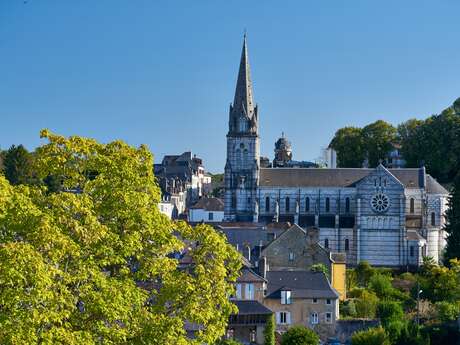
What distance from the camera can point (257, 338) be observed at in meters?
44.3

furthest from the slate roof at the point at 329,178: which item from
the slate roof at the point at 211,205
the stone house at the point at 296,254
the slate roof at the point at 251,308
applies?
the slate roof at the point at 251,308

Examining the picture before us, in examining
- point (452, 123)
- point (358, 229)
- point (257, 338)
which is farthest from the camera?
point (452, 123)

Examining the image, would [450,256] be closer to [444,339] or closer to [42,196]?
[444,339]

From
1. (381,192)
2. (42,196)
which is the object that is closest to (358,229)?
(381,192)

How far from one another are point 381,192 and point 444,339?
1465 inches

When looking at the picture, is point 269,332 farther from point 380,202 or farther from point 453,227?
point 380,202

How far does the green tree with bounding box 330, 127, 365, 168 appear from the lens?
4429 inches

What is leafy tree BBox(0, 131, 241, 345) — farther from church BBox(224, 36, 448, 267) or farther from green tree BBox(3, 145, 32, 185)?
green tree BBox(3, 145, 32, 185)

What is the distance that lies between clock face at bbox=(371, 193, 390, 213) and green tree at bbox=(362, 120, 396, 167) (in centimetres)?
2802

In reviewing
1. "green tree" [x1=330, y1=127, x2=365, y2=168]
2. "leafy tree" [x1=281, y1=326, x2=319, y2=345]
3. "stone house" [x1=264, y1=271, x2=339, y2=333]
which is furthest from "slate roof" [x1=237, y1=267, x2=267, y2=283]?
"green tree" [x1=330, y1=127, x2=365, y2=168]

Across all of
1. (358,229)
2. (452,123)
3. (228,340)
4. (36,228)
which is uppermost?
(452,123)

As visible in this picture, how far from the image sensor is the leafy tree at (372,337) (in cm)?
4316

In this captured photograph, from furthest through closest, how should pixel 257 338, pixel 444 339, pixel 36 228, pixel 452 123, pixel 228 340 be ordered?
pixel 452 123 → pixel 444 339 → pixel 257 338 → pixel 228 340 → pixel 36 228

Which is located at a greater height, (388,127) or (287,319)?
(388,127)
